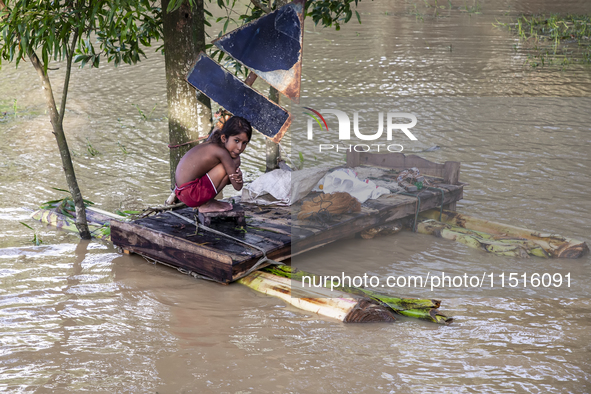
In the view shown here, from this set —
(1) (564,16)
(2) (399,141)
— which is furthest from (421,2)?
(2) (399,141)

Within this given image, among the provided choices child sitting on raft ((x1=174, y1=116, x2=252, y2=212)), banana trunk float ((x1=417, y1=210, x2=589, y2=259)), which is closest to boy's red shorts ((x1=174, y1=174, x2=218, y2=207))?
child sitting on raft ((x1=174, y1=116, x2=252, y2=212))

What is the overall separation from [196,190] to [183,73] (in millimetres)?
1236

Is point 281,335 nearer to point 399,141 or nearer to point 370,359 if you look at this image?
point 370,359

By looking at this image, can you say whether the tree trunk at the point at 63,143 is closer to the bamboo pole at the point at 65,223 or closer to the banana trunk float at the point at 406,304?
the bamboo pole at the point at 65,223

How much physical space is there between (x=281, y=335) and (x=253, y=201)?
2013 mm

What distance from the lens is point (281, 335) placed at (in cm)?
350

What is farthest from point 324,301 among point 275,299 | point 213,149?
point 213,149

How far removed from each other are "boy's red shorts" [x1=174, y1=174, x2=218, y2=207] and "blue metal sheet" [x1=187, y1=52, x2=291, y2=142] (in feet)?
2.14

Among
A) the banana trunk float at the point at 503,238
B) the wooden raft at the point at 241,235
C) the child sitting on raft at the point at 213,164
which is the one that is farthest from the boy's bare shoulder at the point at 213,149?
the banana trunk float at the point at 503,238

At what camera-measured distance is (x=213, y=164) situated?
4371mm

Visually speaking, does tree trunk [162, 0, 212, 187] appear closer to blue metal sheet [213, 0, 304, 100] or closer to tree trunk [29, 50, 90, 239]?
blue metal sheet [213, 0, 304, 100]

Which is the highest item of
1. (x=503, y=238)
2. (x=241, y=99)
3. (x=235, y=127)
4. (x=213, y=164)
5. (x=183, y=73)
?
(x=183, y=73)

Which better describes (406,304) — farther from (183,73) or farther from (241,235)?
(183,73)

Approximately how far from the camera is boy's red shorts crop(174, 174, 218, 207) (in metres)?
4.41
